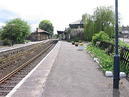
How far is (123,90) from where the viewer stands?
12.0 meters

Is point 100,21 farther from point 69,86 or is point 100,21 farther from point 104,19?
point 69,86

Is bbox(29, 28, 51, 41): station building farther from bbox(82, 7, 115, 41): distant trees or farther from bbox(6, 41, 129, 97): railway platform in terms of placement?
bbox(6, 41, 129, 97): railway platform

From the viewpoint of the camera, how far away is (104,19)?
65.7 meters

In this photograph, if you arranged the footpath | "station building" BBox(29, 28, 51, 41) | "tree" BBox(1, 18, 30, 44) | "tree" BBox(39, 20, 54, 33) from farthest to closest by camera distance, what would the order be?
"tree" BBox(39, 20, 54, 33), "station building" BBox(29, 28, 51, 41), "tree" BBox(1, 18, 30, 44), the footpath

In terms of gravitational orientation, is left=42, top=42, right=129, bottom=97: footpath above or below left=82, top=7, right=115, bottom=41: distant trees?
below

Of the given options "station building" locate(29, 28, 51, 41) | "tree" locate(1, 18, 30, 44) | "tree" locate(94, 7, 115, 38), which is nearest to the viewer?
"tree" locate(94, 7, 115, 38)

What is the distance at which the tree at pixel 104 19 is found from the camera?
63.8 meters

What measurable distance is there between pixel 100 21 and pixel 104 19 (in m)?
0.93

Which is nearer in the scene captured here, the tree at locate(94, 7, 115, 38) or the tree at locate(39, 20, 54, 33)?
the tree at locate(94, 7, 115, 38)

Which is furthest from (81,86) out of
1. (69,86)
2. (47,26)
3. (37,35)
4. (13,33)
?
(47,26)

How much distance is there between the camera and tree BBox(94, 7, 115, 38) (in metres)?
63.8

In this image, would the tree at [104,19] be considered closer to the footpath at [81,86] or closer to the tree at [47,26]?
the footpath at [81,86]

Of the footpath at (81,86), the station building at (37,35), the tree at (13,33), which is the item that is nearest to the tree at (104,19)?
the tree at (13,33)

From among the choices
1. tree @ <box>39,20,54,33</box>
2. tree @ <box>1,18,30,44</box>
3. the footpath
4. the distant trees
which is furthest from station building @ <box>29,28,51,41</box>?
the footpath
